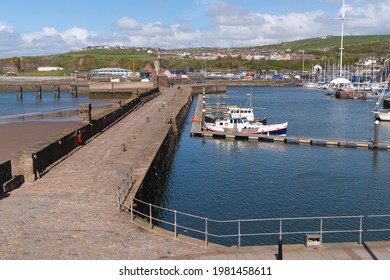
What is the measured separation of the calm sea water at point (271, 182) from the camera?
75.5 ft

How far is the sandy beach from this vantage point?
116 ft

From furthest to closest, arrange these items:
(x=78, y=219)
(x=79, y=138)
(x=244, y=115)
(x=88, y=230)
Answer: (x=244, y=115)
(x=79, y=138)
(x=78, y=219)
(x=88, y=230)

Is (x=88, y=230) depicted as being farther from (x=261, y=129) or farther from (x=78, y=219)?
(x=261, y=129)

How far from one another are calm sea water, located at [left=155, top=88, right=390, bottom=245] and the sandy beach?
12.7m

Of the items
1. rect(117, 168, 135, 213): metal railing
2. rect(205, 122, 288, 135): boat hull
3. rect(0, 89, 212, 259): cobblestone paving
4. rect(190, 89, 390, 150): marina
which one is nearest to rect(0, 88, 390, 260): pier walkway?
rect(0, 89, 212, 259): cobblestone paving

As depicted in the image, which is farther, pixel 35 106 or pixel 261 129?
pixel 35 106

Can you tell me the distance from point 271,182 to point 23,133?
27.1 metres

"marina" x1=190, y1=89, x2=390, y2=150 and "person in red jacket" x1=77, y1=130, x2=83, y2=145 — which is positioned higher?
"person in red jacket" x1=77, y1=130, x2=83, y2=145

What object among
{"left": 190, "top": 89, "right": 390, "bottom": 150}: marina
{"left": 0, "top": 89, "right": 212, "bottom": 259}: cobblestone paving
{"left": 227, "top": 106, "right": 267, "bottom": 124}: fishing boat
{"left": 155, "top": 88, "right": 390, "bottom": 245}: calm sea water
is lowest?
{"left": 155, "top": 88, "right": 390, "bottom": 245}: calm sea water

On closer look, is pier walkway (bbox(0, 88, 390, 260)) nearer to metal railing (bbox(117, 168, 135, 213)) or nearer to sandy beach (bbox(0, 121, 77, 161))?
metal railing (bbox(117, 168, 135, 213))

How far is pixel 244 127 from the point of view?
47.2 m

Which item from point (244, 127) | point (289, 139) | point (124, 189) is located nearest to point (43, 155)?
point (124, 189)

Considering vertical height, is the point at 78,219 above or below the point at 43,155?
below
